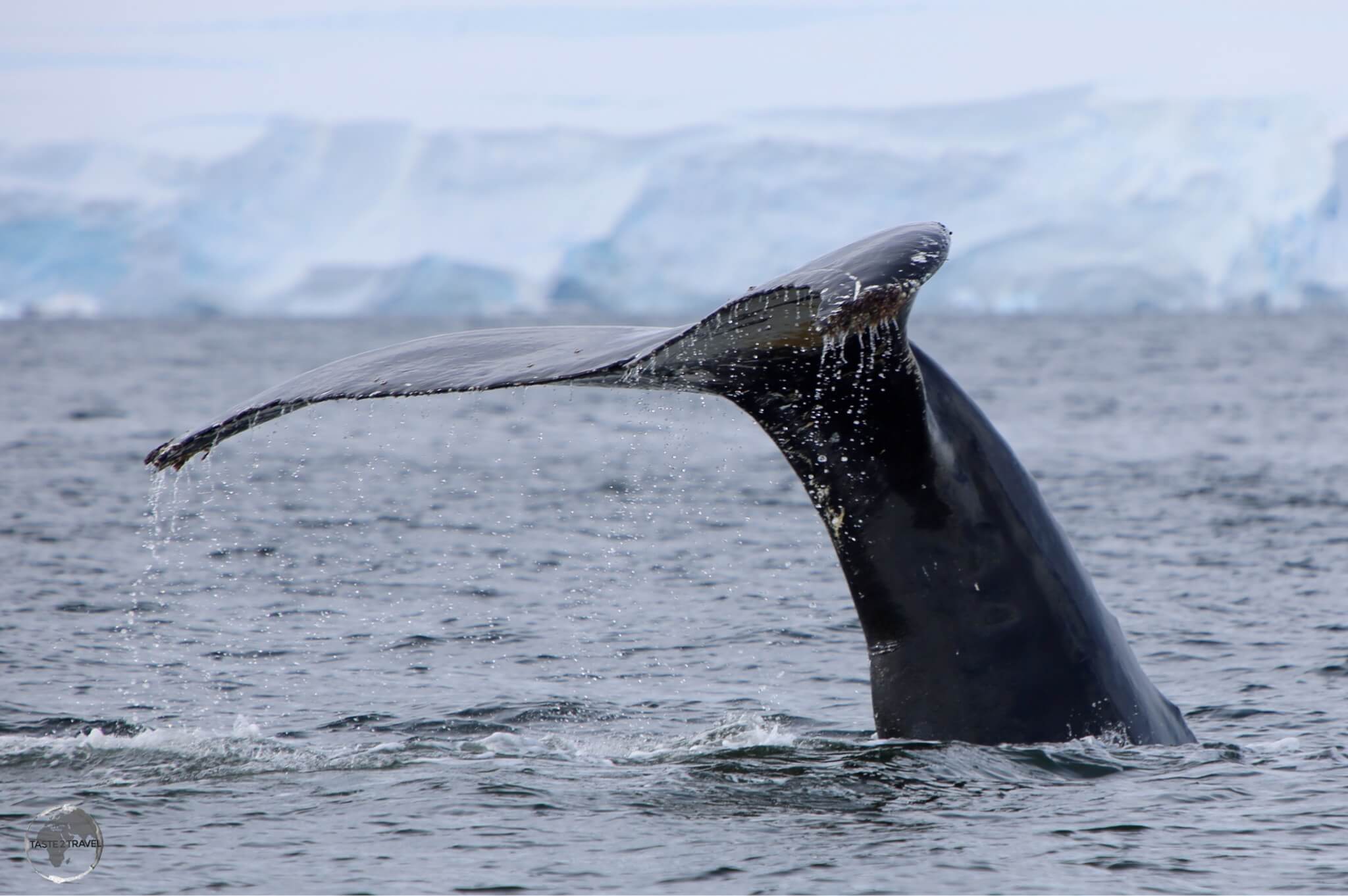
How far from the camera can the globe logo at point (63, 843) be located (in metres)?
4.84

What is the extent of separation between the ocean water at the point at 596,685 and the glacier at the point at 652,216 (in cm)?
4520

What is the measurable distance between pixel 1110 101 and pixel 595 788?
2759 inches

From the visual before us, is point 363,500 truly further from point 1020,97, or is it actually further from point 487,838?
point 1020,97

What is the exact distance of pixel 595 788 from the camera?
5.68 metres

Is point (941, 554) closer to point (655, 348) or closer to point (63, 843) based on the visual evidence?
point (655, 348)

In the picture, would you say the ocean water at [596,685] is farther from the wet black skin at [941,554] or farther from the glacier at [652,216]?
the glacier at [652,216]

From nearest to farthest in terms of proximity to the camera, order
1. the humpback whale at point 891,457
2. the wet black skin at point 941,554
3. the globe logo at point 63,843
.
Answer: the humpback whale at point 891,457 < the wet black skin at point 941,554 < the globe logo at point 63,843

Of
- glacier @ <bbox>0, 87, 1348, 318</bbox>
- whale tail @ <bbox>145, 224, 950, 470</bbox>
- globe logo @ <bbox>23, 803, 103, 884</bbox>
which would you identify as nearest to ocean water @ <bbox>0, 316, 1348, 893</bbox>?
globe logo @ <bbox>23, 803, 103, 884</bbox>

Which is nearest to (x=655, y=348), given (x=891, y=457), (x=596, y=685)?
(x=891, y=457)

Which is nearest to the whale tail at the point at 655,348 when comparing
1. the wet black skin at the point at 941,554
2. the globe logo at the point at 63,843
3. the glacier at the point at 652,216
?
the wet black skin at the point at 941,554

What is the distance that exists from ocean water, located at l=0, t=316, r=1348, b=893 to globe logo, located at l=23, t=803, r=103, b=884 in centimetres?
7

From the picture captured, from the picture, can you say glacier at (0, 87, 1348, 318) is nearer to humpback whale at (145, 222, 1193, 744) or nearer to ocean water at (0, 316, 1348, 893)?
ocean water at (0, 316, 1348, 893)

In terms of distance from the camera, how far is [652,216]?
65.8 meters

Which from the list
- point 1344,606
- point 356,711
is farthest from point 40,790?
point 1344,606
